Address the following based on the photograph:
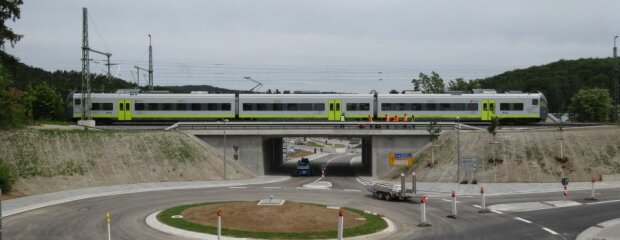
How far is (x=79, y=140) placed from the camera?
44812mm

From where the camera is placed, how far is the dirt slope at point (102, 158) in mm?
39438

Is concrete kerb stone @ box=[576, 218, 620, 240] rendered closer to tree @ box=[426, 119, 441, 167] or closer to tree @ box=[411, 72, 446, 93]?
tree @ box=[426, 119, 441, 167]

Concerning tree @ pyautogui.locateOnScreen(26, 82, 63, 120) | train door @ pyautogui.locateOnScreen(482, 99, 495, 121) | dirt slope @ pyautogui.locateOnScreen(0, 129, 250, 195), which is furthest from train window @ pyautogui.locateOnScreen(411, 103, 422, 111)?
tree @ pyautogui.locateOnScreen(26, 82, 63, 120)

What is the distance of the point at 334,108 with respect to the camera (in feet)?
187

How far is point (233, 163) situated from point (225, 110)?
6911 mm

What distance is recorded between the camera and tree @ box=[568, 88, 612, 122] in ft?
273

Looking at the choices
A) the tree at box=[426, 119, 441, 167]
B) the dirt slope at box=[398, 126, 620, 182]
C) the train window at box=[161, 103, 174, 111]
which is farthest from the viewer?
the train window at box=[161, 103, 174, 111]

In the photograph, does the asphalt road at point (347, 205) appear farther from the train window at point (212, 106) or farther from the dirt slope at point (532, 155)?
the train window at point (212, 106)

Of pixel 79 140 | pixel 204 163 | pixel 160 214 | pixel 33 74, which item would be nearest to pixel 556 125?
pixel 204 163

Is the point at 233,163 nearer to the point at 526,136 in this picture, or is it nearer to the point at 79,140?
the point at 79,140

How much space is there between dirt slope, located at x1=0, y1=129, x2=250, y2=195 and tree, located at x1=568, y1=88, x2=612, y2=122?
5971cm

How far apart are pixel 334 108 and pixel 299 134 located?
21.3ft

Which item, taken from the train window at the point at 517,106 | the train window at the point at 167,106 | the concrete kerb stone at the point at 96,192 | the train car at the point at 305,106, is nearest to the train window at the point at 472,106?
the train window at the point at 517,106

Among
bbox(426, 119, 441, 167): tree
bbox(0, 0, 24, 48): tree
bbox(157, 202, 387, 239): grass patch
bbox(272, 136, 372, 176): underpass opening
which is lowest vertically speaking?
bbox(272, 136, 372, 176): underpass opening
